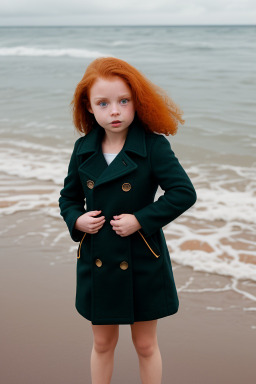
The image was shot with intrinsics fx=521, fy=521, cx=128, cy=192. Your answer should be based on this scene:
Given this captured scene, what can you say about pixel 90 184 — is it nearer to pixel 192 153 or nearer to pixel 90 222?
pixel 90 222

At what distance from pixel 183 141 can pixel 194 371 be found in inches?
238

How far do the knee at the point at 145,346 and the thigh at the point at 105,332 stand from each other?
102 mm

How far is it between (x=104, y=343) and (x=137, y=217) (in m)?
0.62

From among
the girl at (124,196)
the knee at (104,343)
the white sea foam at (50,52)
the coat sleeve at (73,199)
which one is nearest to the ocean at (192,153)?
the coat sleeve at (73,199)

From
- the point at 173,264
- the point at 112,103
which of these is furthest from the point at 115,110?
the point at 173,264

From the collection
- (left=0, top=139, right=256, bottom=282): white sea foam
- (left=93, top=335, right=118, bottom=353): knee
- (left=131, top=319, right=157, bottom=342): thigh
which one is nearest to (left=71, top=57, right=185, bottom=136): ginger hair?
(left=131, top=319, right=157, bottom=342): thigh

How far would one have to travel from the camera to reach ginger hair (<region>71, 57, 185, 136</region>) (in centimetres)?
193

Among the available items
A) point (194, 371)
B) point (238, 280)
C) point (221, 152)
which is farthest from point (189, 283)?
point (221, 152)

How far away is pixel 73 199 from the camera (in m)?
2.19

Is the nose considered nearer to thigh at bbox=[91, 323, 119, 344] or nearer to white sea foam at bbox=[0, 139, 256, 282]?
thigh at bbox=[91, 323, 119, 344]

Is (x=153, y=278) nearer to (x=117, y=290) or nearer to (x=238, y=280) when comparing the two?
(x=117, y=290)

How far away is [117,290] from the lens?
2.03m

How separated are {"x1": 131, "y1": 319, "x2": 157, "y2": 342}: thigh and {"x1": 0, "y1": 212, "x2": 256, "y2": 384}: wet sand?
1.98 feet

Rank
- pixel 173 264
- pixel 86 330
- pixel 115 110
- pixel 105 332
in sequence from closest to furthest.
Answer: pixel 115 110 → pixel 105 332 → pixel 86 330 → pixel 173 264
